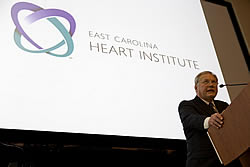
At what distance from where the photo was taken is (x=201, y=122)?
1342 mm

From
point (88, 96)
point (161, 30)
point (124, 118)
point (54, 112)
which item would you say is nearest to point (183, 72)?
point (161, 30)

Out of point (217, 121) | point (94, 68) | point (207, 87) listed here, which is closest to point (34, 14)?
point (94, 68)

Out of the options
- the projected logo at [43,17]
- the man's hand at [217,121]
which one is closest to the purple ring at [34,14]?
the projected logo at [43,17]

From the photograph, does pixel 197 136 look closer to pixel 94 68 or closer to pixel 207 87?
pixel 207 87

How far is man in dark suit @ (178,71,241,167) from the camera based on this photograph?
137 centimetres

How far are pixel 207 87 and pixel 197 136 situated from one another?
30cm

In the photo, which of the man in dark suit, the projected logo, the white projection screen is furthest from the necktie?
the projected logo

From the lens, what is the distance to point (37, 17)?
6.40 feet

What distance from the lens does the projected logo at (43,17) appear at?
1.84 metres

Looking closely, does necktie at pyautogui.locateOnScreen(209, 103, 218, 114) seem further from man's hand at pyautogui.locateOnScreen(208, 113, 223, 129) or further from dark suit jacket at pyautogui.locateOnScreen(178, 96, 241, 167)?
man's hand at pyautogui.locateOnScreen(208, 113, 223, 129)

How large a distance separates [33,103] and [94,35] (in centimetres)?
66

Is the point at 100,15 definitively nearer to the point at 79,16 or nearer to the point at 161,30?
the point at 79,16

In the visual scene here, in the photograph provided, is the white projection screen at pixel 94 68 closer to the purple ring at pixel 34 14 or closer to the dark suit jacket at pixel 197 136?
the purple ring at pixel 34 14

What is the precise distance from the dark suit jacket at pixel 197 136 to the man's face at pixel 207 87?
62 mm
